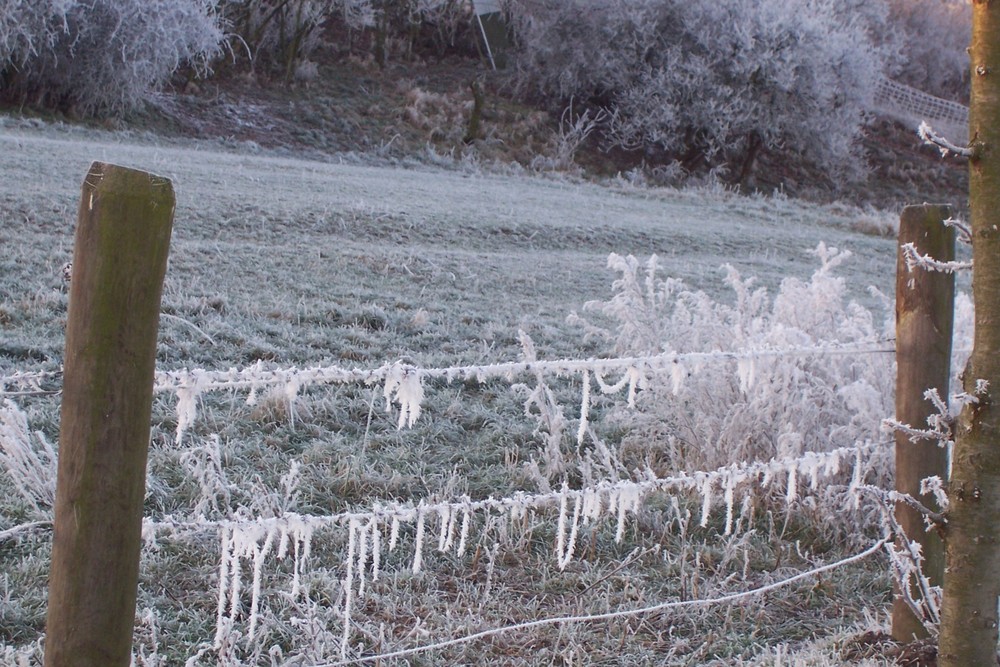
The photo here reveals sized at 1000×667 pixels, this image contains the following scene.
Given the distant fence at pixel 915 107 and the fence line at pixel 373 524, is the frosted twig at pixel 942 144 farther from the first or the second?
the distant fence at pixel 915 107

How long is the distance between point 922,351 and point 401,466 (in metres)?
2.48

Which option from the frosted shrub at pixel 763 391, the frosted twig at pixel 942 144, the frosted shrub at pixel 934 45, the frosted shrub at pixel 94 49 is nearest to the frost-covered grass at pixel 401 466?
the frosted shrub at pixel 763 391

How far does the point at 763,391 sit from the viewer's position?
454 centimetres

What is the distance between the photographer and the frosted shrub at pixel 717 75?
81.9 feet

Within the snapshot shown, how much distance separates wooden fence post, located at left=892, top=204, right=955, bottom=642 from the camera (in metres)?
2.77

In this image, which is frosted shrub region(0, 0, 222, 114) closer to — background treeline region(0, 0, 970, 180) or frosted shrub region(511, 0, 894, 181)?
background treeline region(0, 0, 970, 180)

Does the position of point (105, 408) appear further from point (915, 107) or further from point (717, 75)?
point (915, 107)

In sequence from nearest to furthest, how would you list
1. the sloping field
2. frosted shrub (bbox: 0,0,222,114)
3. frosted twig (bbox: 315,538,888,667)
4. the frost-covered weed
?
frosted twig (bbox: 315,538,888,667) → the frost-covered weed → the sloping field → frosted shrub (bbox: 0,0,222,114)

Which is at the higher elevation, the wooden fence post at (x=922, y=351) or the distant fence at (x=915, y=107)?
the distant fence at (x=915, y=107)

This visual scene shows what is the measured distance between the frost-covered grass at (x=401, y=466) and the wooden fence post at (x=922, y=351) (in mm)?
717

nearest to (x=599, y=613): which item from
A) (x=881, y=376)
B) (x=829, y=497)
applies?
(x=829, y=497)

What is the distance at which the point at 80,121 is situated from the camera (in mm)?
19469

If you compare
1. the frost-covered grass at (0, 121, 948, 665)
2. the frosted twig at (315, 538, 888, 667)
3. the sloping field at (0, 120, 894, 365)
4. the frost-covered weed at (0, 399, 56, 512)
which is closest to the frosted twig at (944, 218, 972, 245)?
the frosted twig at (315, 538, 888, 667)

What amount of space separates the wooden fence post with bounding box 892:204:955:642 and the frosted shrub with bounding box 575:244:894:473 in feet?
4.26
